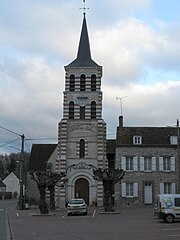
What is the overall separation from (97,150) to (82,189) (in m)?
4.88

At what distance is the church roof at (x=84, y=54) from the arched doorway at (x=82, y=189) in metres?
14.1

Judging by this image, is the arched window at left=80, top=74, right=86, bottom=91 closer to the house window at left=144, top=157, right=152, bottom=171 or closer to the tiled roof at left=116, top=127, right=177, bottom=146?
the tiled roof at left=116, top=127, right=177, bottom=146

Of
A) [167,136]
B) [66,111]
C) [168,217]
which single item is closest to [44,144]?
[66,111]

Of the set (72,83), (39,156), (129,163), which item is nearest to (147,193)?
(129,163)

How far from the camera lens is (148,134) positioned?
51625mm

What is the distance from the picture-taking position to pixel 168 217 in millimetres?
26969

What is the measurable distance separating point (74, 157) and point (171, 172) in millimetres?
11366

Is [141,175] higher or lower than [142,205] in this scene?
higher

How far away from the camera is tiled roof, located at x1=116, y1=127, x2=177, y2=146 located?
164 feet

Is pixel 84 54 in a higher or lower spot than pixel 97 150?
higher

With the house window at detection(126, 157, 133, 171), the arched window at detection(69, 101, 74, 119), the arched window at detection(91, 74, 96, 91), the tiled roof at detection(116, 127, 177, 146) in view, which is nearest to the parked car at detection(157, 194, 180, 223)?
the house window at detection(126, 157, 133, 171)

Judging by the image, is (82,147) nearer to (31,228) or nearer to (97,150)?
(97,150)

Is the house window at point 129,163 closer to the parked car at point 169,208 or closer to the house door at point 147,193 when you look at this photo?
the house door at point 147,193

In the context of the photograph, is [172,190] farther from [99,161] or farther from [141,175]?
[99,161]
